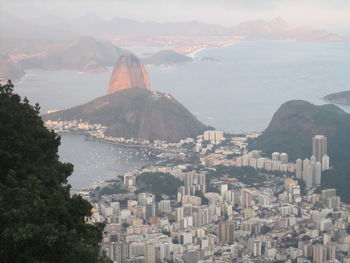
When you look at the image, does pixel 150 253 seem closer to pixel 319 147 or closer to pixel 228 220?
pixel 228 220

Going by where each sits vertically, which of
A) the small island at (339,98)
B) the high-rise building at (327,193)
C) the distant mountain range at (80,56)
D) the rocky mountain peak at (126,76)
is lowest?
the high-rise building at (327,193)

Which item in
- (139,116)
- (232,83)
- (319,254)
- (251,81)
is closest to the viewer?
(319,254)

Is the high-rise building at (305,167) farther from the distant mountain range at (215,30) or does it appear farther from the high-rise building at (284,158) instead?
the distant mountain range at (215,30)

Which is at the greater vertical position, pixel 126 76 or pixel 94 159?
pixel 126 76

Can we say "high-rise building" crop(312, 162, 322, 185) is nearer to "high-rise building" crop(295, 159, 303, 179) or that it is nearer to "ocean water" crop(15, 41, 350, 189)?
"high-rise building" crop(295, 159, 303, 179)

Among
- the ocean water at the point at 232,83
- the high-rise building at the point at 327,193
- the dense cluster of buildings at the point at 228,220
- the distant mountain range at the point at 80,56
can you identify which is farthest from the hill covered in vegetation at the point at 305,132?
the distant mountain range at the point at 80,56

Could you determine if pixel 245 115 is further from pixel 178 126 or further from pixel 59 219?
pixel 59 219

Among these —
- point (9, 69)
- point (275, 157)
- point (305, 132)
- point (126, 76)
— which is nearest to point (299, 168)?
point (275, 157)
